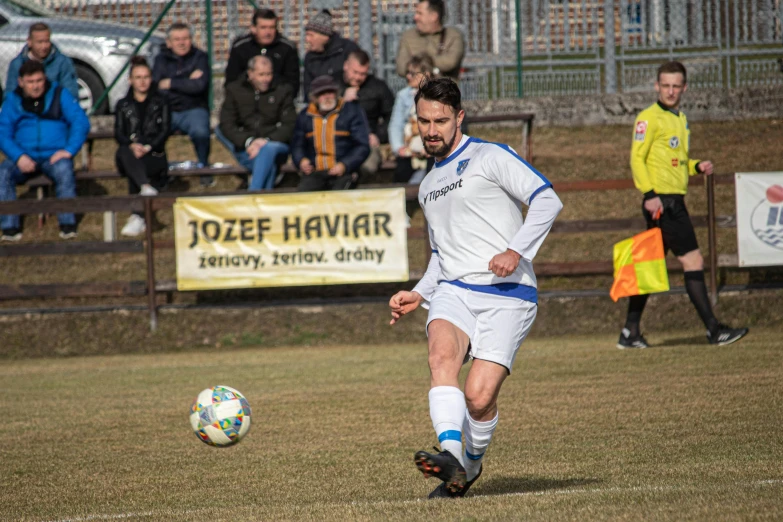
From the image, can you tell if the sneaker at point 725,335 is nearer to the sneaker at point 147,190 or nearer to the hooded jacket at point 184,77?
the sneaker at point 147,190

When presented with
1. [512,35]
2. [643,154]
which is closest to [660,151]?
[643,154]

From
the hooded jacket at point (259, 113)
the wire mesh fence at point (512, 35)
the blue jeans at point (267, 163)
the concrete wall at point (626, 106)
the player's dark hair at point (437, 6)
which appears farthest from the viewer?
the concrete wall at point (626, 106)

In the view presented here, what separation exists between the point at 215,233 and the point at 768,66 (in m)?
9.68

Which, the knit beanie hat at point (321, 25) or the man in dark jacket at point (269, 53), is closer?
the knit beanie hat at point (321, 25)

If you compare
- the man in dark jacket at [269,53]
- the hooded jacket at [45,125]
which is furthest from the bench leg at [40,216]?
the man in dark jacket at [269,53]

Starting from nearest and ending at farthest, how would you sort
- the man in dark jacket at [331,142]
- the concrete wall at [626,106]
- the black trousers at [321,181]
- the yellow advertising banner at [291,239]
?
the yellow advertising banner at [291,239], the man in dark jacket at [331,142], the black trousers at [321,181], the concrete wall at [626,106]

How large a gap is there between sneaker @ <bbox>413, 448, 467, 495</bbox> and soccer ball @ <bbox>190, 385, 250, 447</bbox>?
1751 mm

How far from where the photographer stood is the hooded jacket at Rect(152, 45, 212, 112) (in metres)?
15.8

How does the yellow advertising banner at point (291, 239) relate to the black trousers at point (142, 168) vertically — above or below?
below

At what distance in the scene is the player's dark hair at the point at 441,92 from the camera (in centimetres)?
514

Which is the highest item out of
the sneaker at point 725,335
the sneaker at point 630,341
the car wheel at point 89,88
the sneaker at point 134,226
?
the car wheel at point 89,88

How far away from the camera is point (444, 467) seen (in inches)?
180

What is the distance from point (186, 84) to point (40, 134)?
2.21 meters

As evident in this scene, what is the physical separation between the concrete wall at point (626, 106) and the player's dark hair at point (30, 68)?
13.4ft
